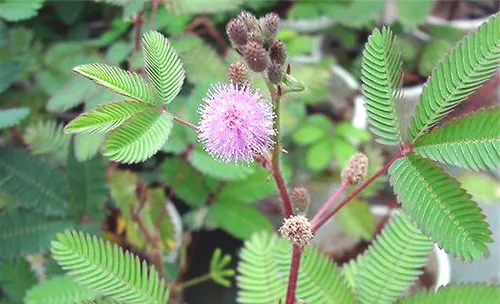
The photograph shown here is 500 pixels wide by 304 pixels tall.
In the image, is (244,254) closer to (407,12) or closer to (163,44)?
(163,44)

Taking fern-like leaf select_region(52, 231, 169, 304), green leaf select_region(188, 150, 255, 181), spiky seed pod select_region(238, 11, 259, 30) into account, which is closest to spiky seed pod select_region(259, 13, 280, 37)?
spiky seed pod select_region(238, 11, 259, 30)

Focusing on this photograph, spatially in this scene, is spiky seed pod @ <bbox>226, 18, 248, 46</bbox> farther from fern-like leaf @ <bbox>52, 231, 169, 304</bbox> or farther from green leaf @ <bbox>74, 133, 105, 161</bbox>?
green leaf @ <bbox>74, 133, 105, 161</bbox>

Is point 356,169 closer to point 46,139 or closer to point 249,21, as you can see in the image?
point 249,21

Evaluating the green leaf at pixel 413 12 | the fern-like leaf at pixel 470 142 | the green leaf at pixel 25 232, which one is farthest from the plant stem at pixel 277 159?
the green leaf at pixel 413 12

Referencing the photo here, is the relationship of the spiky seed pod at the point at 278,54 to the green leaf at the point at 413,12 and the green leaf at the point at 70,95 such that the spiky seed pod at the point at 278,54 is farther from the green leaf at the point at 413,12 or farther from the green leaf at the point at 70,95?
the green leaf at the point at 413,12

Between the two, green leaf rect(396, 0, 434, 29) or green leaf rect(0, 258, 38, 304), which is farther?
green leaf rect(396, 0, 434, 29)
